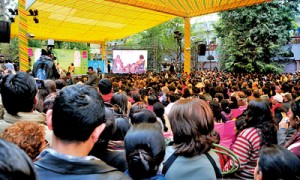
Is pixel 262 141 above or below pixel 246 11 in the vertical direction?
below

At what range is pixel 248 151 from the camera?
242 cm

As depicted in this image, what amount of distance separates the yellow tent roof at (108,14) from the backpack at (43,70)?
5.07 meters

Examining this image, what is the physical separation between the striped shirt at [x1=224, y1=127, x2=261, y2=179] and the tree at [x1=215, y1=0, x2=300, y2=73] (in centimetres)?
1675

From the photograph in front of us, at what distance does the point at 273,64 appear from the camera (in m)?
18.9

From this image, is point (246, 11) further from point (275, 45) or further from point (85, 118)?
point (85, 118)

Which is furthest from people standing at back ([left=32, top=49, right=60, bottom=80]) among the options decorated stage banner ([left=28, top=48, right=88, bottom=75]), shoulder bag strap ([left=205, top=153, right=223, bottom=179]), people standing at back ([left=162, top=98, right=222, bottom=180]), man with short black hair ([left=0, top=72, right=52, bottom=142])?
decorated stage banner ([left=28, top=48, right=88, bottom=75])

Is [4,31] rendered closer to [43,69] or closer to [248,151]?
[43,69]

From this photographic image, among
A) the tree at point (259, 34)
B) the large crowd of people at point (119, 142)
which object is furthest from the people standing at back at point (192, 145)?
the tree at point (259, 34)

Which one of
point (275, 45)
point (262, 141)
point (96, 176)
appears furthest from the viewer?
point (275, 45)

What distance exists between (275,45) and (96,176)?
19072 millimetres

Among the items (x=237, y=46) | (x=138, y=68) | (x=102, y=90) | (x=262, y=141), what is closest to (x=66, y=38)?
(x=138, y=68)

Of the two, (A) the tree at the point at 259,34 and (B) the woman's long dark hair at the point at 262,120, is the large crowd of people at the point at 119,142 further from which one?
(A) the tree at the point at 259,34

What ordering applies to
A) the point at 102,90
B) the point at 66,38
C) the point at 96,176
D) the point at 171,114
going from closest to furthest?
the point at 96,176, the point at 171,114, the point at 102,90, the point at 66,38

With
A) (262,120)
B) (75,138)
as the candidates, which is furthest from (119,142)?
(262,120)
